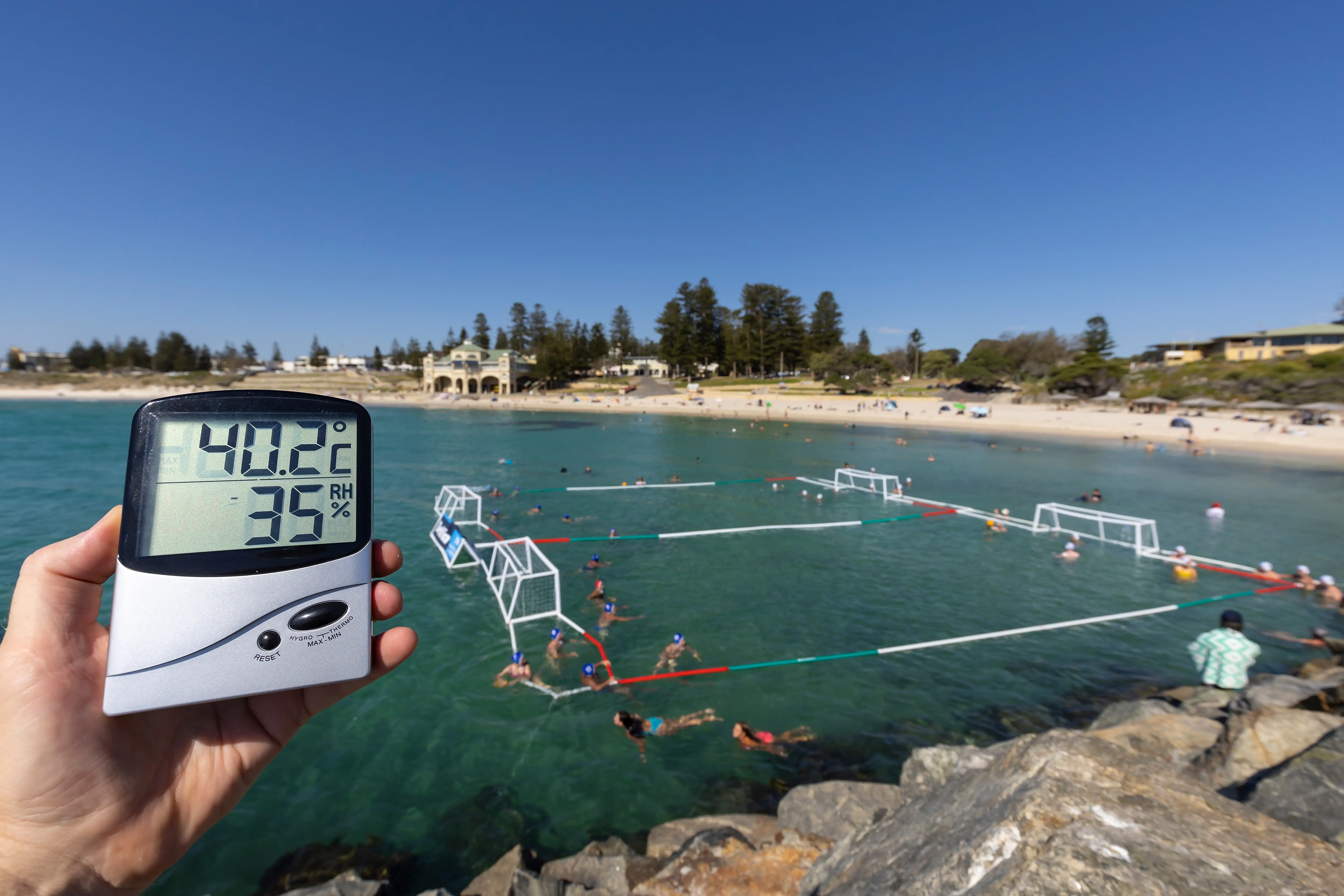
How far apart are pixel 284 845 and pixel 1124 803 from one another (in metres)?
9.71

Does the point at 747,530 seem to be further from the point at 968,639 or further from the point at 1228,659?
the point at 1228,659

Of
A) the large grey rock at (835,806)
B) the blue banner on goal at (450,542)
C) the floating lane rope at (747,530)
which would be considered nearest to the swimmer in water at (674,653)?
the large grey rock at (835,806)

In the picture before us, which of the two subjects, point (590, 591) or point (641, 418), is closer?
point (590, 591)

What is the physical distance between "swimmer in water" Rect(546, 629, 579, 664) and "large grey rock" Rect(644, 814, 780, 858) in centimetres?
525

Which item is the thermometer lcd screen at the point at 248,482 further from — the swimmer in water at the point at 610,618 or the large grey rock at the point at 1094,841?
the swimmer in water at the point at 610,618

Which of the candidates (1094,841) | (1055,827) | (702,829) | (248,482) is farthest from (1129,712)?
(248,482)

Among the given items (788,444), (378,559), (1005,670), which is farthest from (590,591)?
(788,444)

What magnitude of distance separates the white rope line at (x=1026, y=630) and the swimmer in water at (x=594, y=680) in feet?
21.0

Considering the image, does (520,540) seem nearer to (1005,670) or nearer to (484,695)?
(484,695)

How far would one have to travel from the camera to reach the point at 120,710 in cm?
192

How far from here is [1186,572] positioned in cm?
1852

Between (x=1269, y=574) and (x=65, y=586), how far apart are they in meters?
27.7

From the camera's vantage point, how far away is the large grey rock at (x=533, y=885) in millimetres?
5883

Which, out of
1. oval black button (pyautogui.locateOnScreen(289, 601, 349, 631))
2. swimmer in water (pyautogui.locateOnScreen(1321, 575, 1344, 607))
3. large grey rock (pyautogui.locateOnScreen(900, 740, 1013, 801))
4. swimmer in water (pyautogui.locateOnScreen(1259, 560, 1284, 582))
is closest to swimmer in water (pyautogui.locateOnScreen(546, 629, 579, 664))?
large grey rock (pyautogui.locateOnScreen(900, 740, 1013, 801))
